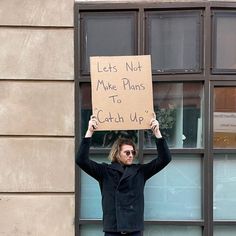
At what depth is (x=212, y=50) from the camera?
582 centimetres

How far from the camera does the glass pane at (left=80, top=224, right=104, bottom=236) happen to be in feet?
19.3

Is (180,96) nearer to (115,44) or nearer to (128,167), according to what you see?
(115,44)

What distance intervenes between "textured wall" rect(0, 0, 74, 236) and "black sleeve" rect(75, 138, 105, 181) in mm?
1317

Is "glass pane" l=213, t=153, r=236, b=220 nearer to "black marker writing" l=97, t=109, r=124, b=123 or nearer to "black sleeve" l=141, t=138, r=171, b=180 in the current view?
"black sleeve" l=141, t=138, r=171, b=180

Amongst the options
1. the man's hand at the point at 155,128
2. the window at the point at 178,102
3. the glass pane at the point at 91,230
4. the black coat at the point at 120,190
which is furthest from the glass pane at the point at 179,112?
the black coat at the point at 120,190

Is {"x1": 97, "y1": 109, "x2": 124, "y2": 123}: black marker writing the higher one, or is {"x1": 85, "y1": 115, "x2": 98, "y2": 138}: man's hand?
{"x1": 97, "y1": 109, "x2": 124, "y2": 123}: black marker writing

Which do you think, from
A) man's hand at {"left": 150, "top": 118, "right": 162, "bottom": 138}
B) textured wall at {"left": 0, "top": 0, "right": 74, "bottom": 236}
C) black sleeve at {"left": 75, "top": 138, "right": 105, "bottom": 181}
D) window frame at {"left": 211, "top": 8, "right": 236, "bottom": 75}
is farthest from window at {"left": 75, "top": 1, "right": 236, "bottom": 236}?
black sleeve at {"left": 75, "top": 138, "right": 105, "bottom": 181}

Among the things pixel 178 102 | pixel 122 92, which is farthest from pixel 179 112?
pixel 122 92

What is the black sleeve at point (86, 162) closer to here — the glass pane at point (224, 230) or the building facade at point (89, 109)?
the building facade at point (89, 109)

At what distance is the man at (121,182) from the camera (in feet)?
14.3

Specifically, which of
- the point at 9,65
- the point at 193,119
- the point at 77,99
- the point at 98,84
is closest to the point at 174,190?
the point at 193,119

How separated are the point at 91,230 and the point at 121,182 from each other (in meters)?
1.68

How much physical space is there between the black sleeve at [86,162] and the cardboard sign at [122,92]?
0.31m

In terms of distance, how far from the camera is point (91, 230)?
19.3 feet
